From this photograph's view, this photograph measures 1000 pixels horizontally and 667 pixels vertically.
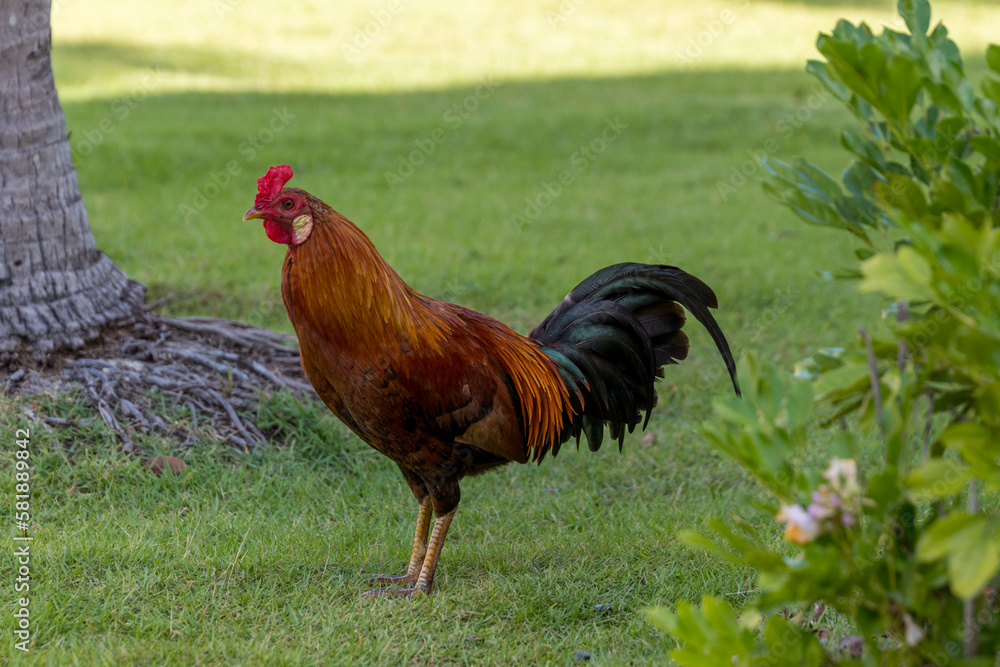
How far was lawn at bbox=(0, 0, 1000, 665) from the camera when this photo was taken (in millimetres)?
3328

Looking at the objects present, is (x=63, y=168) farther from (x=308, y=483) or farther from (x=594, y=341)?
(x=594, y=341)

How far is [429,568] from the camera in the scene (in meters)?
3.53

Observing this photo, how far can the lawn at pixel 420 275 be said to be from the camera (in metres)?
3.33

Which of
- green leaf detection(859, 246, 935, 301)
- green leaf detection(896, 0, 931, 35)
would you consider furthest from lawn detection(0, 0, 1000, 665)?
green leaf detection(896, 0, 931, 35)

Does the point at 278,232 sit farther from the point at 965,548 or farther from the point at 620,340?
the point at 965,548

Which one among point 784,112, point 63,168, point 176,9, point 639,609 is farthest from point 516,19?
point 639,609

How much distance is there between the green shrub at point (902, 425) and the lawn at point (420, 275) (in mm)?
277

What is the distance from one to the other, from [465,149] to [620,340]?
8321mm

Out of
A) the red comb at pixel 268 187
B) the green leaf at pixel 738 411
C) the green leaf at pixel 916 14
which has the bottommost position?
the green leaf at pixel 738 411

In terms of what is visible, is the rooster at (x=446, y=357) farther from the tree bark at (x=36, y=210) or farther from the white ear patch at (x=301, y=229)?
the tree bark at (x=36, y=210)

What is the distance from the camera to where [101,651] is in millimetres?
2953

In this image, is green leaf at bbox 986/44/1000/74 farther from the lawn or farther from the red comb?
the red comb

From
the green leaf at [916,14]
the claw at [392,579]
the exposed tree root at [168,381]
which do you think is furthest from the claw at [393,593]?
the green leaf at [916,14]

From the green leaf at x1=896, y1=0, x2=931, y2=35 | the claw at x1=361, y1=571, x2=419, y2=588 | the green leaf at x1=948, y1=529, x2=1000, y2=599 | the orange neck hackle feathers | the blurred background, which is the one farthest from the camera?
the blurred background
